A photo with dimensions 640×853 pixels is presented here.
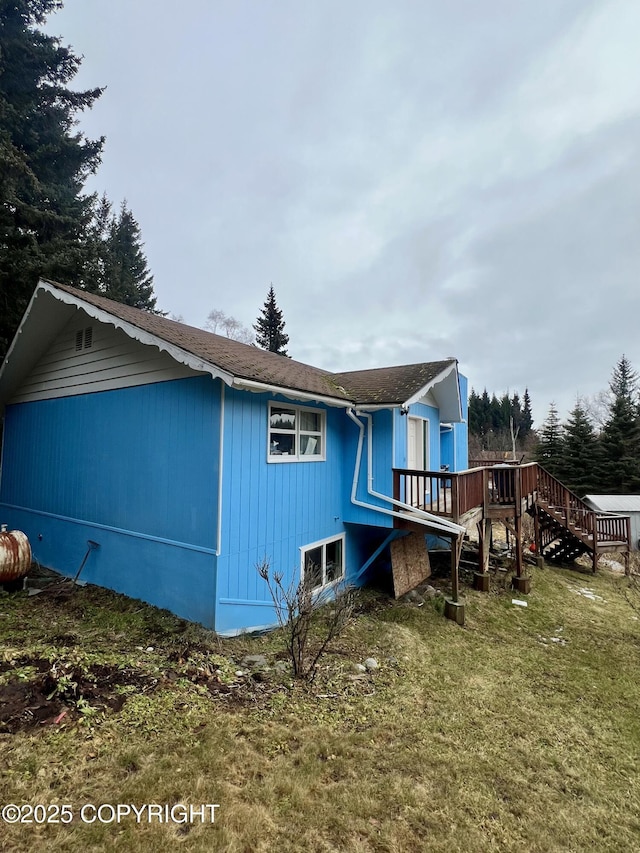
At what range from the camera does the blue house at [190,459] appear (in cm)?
605

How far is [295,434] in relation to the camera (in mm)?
7348

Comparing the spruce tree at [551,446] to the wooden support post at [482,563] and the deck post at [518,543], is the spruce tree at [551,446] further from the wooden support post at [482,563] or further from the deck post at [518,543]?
the wooden support post at [482,563]

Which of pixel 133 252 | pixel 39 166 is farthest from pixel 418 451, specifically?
pixel 133 252

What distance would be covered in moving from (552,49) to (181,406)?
1430cm

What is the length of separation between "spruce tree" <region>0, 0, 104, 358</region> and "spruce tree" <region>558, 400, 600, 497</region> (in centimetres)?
3380

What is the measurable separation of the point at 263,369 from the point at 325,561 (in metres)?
4.39

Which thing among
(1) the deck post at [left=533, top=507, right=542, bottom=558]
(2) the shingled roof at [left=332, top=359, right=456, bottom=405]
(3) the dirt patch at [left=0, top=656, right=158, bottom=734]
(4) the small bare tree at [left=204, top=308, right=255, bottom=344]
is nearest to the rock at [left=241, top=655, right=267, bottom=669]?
(3) the dirt patch at [left=0, top=656, right=158, bottom=734]

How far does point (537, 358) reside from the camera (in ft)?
178

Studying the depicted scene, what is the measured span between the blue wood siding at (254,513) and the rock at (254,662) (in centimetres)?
83

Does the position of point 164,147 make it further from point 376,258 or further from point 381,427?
point 381,427

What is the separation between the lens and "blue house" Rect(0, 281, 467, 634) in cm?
605

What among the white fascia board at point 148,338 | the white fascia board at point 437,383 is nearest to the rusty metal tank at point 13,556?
the white fascia board at point 148,338

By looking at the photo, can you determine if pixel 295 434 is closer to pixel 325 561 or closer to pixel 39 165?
pixel 325 561

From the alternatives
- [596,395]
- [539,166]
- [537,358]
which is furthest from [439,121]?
[596,395]
